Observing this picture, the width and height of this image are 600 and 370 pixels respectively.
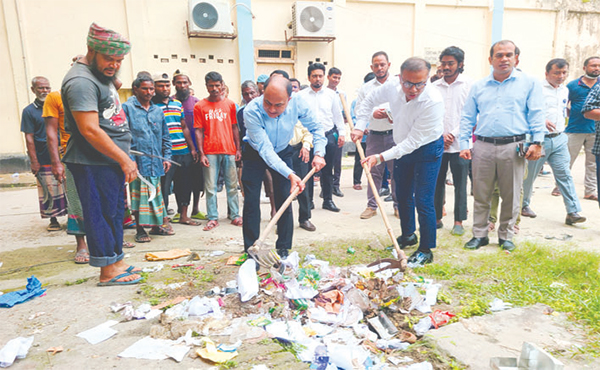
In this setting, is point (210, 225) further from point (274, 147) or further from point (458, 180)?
point (458, 180)

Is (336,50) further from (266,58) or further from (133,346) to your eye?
(133,346)

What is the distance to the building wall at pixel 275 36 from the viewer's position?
10.0 meters

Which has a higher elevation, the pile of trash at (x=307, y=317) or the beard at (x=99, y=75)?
the beard at (x=99, y=75)

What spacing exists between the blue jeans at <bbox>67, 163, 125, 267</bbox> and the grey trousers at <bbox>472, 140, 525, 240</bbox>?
11.3 ft

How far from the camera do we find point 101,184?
3.21m

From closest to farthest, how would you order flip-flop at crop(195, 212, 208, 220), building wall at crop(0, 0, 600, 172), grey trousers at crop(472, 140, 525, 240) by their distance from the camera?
grey trousers at crop(472, 140, 525, 240), flip-flop at crop(195, 212, 208, 220), building wall at crop(0, 0, 600, 172)

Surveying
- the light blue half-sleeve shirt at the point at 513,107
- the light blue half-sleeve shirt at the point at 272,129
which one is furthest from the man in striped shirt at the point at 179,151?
the light blue half-sleeve shirt at the point at 513,107

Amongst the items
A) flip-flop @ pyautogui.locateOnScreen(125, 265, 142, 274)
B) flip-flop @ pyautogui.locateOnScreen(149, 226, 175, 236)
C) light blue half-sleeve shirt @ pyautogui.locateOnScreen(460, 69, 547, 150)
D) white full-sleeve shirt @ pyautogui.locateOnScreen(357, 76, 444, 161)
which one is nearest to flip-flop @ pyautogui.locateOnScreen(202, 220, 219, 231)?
flip-flop @ pyautogui.locateOnScreen(149, 226, 175, 236)

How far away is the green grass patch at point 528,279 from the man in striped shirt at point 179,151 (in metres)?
3.27

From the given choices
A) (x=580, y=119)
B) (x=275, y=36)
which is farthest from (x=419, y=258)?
(x=275, y=36)

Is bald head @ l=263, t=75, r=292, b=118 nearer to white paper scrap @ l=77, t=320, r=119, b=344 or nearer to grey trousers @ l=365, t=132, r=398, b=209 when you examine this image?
white paper scrap @ l=77, t=320, r=119, b=344

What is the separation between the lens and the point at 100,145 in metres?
3.01

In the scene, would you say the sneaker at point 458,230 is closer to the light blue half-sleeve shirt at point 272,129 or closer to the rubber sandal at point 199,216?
the light blue half-sleeve shirt at point 272,129

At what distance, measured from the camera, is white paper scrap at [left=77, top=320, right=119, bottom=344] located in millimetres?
2504
